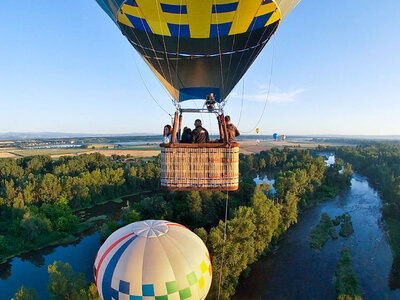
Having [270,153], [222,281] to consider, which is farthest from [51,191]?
[270,153]

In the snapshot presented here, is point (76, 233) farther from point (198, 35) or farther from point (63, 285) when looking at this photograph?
point (198, 35)

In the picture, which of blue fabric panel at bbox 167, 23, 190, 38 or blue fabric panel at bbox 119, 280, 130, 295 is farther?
blue fabric panel at bbox 167, 23, 190, 38

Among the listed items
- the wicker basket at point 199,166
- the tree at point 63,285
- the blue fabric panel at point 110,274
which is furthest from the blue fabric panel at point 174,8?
the tree at point 63,285

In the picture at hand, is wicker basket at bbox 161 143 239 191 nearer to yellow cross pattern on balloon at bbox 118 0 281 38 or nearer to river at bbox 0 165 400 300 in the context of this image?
yellow cross pattern on balloon at bbox 118 0 281 38

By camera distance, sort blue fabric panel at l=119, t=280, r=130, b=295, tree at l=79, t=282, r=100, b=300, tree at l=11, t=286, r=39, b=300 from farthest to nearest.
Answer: tree at l=79, t=282, r=100, b=300
tree at l=11, t=286, r=39, b=300
blue fabric panel at l=119, t=280, r=130, b=295

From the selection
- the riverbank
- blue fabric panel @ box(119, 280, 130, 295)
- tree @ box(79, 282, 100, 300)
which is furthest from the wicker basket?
the riverbank

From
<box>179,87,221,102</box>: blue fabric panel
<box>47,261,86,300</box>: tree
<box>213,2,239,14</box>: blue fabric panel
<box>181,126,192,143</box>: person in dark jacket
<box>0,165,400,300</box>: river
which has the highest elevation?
<box>213,2,239,14</box>: blue fabric panel

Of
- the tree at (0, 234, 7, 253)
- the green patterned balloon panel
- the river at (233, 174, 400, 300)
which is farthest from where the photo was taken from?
the tree at (0, 234, 7, 253)
